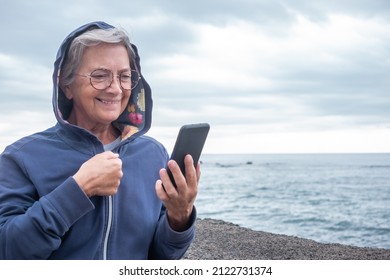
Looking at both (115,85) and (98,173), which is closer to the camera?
A: (98,173)

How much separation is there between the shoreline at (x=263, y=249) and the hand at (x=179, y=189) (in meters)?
5.21

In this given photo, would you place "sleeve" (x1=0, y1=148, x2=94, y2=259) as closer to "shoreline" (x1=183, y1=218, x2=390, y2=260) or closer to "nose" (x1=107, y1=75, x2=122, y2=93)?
"nose" (x1=107, y1=75, x2=122, y2=93)

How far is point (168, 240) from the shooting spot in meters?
2.10

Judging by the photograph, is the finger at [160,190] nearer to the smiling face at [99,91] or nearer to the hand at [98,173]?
the hand at [98,173]

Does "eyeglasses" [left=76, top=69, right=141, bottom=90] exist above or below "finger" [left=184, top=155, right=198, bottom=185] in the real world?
above

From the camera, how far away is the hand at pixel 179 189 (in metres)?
1.88

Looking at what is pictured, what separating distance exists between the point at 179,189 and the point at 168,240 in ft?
0.97

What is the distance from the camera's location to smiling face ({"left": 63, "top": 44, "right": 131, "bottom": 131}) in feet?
6.56

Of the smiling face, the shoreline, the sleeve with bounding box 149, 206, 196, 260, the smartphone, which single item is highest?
the smiling face

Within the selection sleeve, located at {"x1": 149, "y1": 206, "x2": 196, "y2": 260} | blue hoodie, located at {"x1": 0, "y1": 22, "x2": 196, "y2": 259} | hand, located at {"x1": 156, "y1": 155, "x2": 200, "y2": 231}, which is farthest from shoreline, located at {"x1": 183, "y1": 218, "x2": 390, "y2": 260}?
hand, located at {"x1": 156, "y1": 155, "x2": 200, "y2": 231}

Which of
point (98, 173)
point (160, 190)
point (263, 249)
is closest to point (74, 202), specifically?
point (98, 173)

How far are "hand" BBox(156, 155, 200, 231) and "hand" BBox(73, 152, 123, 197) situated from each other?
174 mm

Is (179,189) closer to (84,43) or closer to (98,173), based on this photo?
(98,173)

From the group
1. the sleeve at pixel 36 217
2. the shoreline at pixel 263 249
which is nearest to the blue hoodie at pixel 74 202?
the sleeve at pixel 36 217
